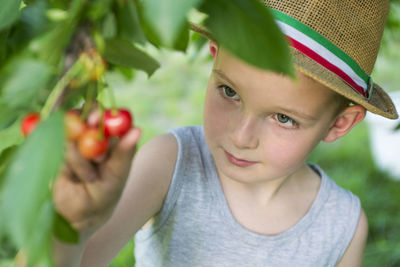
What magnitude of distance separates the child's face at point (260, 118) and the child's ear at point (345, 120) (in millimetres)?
50

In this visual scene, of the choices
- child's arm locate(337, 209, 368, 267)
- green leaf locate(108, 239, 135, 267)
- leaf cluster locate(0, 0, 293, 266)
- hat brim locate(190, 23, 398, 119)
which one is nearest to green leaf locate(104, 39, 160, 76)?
leaf cluster locate(0, 0, 293, 266)

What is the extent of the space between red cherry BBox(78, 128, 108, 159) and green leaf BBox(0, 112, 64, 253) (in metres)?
0.07

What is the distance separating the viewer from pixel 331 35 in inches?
40.1

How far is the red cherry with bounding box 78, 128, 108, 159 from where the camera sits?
486 millimetres

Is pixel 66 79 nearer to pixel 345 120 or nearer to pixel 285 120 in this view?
pixel 285 120

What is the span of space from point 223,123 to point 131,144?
1.88 ft

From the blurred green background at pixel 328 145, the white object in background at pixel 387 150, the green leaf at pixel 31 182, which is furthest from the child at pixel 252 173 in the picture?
the white object in background at pixel 387 150

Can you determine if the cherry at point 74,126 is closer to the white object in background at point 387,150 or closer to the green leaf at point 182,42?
the green leaf at point 182,42

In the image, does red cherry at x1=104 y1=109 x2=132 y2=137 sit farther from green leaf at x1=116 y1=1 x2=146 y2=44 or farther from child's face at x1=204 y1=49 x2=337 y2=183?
child's face at x1=204 y1=49 x2=337 y2=183

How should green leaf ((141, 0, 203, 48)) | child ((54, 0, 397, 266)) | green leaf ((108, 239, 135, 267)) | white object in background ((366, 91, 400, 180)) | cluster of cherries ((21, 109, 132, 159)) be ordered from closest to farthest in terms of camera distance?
green leaf ((141, 0, 203, 48)) < cluster of cherries ((21, 109, 132, 159)) < child ((54, 0, 397, 266)) < green leaf ((108, 239, 135, 267)) < white object in background ((366, 91, 400, 180))

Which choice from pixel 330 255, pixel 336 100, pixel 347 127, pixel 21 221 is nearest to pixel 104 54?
pixel 21 221

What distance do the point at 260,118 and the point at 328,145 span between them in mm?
2096

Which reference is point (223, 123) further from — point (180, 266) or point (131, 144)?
point (131, 144)

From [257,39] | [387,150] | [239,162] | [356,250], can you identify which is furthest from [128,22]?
[387,150]
